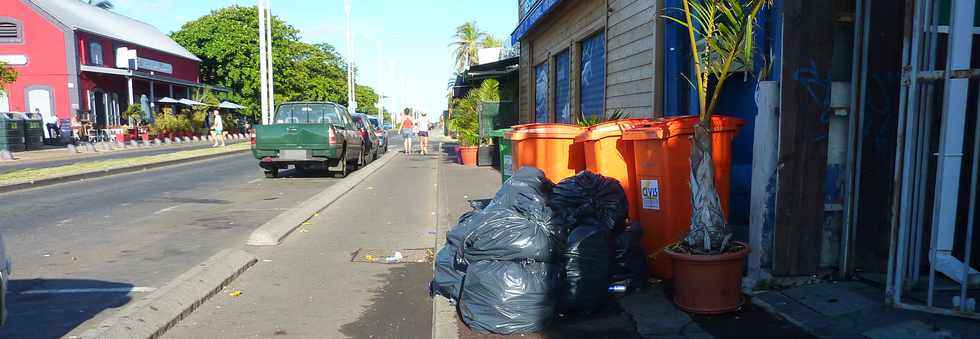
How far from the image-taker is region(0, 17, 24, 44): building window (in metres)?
34.8

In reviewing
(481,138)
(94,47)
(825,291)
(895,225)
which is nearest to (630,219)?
(825,291)

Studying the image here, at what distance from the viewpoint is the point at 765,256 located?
14.7ft

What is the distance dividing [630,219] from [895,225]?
1.95 m

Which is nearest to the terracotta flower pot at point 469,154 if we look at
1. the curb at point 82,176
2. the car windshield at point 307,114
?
the car windshield at point 307,114

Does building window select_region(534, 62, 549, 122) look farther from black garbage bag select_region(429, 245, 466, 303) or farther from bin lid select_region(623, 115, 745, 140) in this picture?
black garbage bag select_region(429, 245, 466, 303)

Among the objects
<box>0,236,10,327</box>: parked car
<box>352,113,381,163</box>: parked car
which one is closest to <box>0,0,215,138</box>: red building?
<box>352,113,381,163</box>: parked car

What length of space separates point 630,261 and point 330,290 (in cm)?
245

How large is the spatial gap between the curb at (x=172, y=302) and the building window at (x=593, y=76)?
5.36 m

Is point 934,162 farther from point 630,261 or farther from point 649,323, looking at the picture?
point 649,323

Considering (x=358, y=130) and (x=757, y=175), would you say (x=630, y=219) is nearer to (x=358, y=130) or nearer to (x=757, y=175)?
(x=757, y=175)

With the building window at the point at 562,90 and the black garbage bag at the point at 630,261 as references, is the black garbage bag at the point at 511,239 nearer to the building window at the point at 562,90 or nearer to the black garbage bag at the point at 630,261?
the black garbage bag at the point at 630,261

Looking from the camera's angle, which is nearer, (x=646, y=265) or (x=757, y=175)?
(x=757, y=175)

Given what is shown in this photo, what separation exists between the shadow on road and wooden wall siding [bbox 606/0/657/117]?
18.4 ft

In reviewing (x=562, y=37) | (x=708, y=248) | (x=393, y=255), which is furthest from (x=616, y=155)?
(x=562, y=37)
